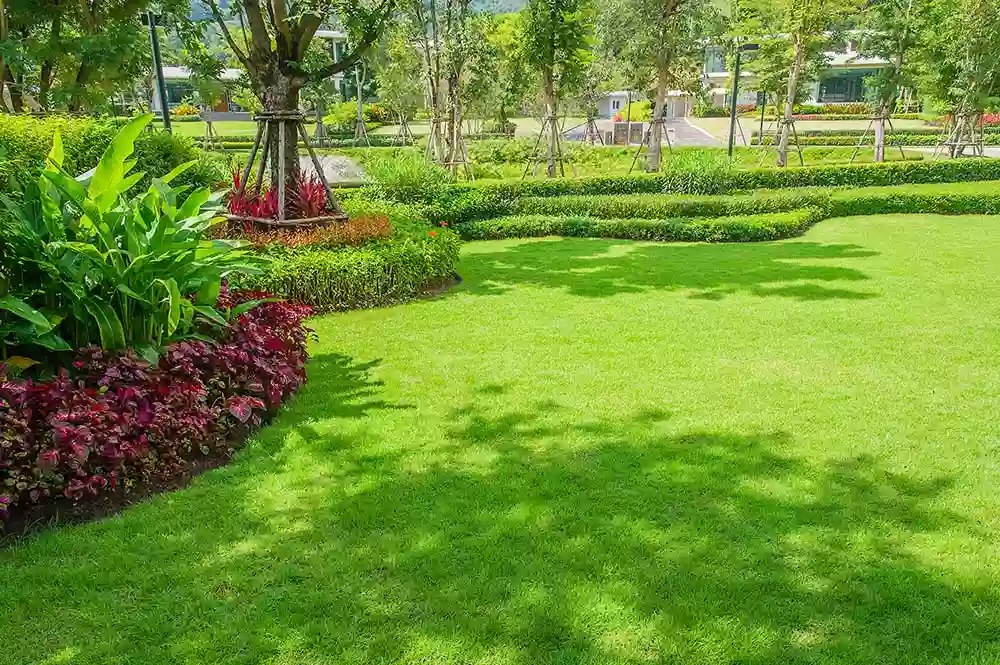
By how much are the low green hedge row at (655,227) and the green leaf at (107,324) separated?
906 cm

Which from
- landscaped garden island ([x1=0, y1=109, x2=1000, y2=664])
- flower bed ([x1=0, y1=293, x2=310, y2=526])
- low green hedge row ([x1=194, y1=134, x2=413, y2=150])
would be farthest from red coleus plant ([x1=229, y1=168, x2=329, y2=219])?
low green hedge row ([x1=194, y1=134, x2=413, y2=150])

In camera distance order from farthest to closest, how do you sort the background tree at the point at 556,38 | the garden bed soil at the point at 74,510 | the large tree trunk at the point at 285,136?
the background tree at the point at 556,38 → the large tree trunk at the point at 285,136 → the garden bed soil at the point at 74,510

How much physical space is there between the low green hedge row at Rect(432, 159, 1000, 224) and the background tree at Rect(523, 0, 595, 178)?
2841mm

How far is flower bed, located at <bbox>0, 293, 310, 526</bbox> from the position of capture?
3508 mm

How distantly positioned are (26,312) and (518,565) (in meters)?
2.77

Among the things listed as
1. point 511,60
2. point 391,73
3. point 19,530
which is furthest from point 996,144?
point 19,530

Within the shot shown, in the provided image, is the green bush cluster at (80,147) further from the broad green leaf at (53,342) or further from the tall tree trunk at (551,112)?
the tall tree trunk at (551,112)

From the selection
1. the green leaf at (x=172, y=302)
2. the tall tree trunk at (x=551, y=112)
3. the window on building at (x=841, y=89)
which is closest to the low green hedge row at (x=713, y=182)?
the tall tree trunk at (x=551, y=112)

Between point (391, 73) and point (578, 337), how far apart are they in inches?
962

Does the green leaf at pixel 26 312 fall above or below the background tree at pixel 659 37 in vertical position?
below

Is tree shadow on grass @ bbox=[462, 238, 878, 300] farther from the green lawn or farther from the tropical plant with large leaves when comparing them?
the tropical plant with large leaves

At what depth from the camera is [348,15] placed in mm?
9320

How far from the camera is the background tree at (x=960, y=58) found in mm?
19891

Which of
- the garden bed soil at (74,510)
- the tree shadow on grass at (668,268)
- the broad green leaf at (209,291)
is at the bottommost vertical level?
the tree shadow on grass at (668,268)
